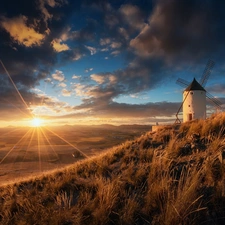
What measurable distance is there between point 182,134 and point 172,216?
28.3 feet

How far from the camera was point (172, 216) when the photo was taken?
3.40 metres

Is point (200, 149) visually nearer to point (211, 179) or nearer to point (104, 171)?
point (211, 179)

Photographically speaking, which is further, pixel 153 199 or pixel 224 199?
pixel 153 199

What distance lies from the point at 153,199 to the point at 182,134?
7867mm

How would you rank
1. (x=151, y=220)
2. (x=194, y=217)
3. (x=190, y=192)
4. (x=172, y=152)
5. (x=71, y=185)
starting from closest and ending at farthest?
1. (x=194, y=217)
2. (x=190, y=192)
3. (x=151, y=220)
4. (x=71, y=185)
5. (x=172, y=152)

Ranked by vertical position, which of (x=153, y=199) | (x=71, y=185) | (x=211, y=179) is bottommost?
(x=71, y=185)

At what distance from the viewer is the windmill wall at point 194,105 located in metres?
23.6

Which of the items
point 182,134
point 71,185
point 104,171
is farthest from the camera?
point 182,134

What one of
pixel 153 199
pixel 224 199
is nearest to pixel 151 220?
pixel 153 199

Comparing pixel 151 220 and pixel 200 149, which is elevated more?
pixel 200 149

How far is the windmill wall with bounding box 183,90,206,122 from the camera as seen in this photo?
77.6ft

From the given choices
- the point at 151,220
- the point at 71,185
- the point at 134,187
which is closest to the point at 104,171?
the point at 71,185

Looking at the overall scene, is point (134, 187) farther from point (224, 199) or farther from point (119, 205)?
point (224, 199)

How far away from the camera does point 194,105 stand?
942 inches
